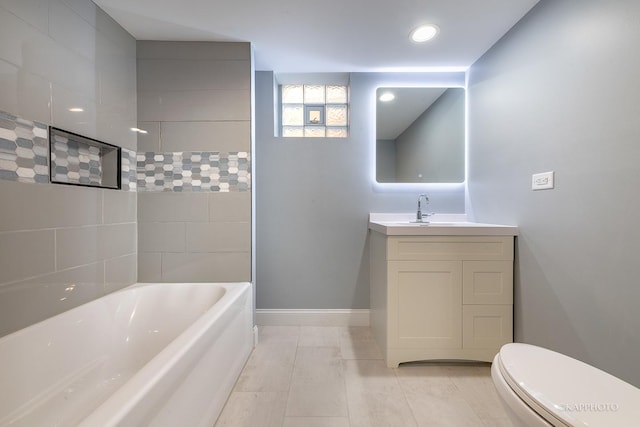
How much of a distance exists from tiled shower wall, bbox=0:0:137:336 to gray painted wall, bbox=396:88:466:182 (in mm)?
2166

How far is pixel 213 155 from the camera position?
1992mm

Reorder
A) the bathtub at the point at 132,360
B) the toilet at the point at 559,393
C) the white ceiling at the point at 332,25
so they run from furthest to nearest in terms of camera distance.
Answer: the white ceiling at the point at 332,25, the bathtub at the point at 132,360, the toilet at the point at 559,393

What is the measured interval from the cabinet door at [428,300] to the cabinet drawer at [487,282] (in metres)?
0.05

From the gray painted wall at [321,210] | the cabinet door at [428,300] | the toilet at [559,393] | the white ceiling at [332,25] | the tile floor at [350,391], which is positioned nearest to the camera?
the toilet at [559,393]

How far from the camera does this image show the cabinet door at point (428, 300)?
1.75 m

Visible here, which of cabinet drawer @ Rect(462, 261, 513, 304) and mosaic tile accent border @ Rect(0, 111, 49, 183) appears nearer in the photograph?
mosaic tile accent border @ Rect(0, 111, 49, 183)

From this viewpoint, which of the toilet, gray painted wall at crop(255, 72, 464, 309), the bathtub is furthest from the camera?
gray painted wall at crop(255, 72, 464, 309)

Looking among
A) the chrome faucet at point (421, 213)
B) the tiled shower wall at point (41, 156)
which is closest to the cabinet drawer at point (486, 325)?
the chrome faucet at point (421, 213)

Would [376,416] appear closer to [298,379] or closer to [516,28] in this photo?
[298,379]

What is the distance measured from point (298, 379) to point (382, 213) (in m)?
1.45

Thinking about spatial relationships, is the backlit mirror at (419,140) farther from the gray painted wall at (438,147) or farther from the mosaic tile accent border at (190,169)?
the mosaic tile accent border at (190,169)

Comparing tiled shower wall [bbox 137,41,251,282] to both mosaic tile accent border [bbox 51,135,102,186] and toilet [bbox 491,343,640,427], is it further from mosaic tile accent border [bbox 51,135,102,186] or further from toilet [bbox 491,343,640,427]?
toilet [bbox 491,343,640,427]

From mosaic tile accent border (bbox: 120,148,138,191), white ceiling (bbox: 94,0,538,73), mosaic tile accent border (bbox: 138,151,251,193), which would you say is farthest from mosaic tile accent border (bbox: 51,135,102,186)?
white ceiling (bbox: 94,0,538,73)

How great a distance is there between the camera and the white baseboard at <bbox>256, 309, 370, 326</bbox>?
7.95 feet
